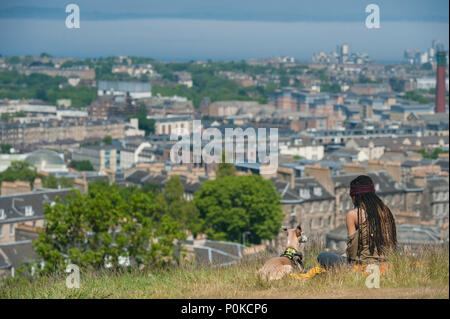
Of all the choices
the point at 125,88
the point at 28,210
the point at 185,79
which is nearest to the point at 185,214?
the point at 28,210

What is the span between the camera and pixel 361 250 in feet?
28.4

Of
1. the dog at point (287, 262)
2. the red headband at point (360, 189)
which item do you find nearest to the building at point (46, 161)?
the dog at point (287, 262)

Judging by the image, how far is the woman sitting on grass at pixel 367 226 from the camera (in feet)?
27.8

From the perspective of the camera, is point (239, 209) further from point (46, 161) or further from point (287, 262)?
point (46, 161)

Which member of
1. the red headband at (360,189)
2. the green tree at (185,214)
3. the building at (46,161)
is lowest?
the building at (46,161)

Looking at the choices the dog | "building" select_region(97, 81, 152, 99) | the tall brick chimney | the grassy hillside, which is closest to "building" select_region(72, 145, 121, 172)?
the tall brick chimney

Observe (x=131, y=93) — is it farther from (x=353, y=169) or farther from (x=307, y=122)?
(x=353, y=169)

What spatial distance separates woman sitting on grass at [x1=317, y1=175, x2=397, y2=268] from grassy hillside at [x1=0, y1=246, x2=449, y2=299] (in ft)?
0.58

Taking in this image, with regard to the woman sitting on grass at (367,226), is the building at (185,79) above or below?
below

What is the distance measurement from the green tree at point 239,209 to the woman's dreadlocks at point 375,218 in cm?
3050

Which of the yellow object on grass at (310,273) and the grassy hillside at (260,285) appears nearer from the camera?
the grassy hillside at (260,285)

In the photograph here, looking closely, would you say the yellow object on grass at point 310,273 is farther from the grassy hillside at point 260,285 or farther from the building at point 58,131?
the building at point 58,131

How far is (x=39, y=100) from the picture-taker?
14800 cm

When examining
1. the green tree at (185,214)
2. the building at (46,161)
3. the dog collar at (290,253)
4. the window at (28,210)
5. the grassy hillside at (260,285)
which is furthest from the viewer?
the building at (46,161)
